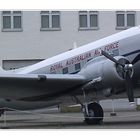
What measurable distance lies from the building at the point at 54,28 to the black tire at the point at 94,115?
64.4 feet

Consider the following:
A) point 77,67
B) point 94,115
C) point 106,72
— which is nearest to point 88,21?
point 77,67

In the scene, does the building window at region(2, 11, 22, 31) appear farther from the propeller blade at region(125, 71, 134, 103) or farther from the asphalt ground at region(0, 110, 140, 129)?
the propeller blade at region(125, 71, 134, 103)

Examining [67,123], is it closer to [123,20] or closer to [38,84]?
[38,84]

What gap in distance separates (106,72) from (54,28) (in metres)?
23.1

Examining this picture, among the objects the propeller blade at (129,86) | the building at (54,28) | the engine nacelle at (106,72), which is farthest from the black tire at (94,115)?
the building at (54,28)

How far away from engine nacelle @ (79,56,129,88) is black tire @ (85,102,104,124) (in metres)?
1.53

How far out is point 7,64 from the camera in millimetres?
35781

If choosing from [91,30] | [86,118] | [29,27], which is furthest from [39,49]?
[86,118]

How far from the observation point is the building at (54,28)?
119ft

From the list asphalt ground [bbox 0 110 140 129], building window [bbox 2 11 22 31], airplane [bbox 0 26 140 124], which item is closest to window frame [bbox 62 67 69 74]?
airplane [bbox 0 26 140 124]

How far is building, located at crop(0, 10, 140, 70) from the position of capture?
36406 millimetres

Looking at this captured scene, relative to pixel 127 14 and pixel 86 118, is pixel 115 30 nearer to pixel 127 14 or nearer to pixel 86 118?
pixel 127 14

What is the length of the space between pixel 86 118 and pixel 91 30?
70.9 feet

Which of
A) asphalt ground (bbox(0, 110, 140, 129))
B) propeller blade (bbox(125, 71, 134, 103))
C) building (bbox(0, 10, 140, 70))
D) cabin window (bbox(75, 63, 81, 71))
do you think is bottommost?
asphalt ground (bbox(0, 110, 140, 129))
